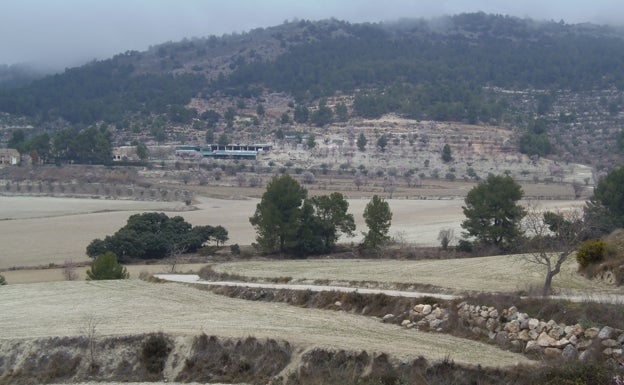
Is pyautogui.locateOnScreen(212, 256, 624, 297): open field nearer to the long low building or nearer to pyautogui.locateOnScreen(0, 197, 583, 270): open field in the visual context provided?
pyautogui.locateOnScreen(0, 197, 583, 270): open field

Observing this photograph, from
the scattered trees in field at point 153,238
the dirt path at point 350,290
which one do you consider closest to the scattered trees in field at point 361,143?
the scattered trees in field at point 153,238

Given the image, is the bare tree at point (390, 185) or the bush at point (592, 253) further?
the bare tree at point (390, 185)

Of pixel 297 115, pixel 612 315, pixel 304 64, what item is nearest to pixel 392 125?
pixel 297 115

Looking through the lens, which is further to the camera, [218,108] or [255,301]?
[218,108]

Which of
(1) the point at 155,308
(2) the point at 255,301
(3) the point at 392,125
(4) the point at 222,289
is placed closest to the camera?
(1) the point at 155,308

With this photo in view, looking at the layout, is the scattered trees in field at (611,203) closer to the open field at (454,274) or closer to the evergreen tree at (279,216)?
the open field at (454,274)

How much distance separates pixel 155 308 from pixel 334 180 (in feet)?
271

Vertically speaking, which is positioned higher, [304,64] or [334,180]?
[304,64]

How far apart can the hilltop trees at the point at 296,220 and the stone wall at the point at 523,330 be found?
2767cm

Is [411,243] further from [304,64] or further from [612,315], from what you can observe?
[304,64]

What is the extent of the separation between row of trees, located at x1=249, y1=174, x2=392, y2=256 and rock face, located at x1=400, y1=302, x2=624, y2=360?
27.5 metres

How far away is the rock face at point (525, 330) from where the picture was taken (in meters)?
18.9

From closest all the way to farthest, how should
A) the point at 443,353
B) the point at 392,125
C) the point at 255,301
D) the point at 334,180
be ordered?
1. the point at 443,353
2. the point at 255,301
3. the point at 334,180
4. the point at 392,125

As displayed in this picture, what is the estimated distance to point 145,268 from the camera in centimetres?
4862
